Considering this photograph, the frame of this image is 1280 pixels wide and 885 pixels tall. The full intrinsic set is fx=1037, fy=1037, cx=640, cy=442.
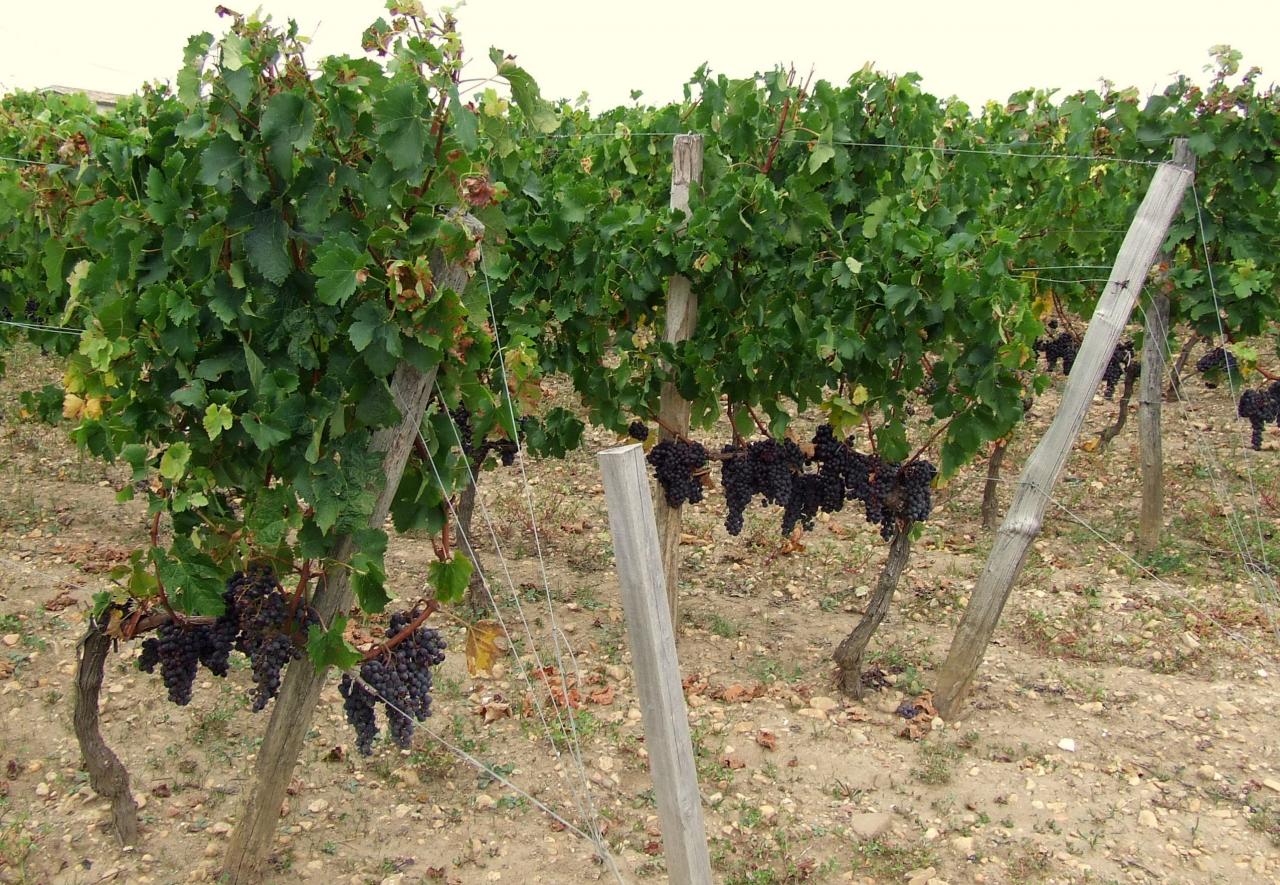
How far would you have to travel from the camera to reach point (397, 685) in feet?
9.85

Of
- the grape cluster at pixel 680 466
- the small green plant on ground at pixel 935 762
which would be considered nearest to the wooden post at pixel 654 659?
the small green plant on ground at pixel 935 762

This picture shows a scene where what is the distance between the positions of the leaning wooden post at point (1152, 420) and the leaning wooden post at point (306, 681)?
186 inches

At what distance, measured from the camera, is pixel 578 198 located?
14.8 ft

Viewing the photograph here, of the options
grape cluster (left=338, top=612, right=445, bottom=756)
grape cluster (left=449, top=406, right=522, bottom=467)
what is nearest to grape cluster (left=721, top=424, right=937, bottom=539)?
grape cluster (left=449, top=406, right=522, bottom=467)

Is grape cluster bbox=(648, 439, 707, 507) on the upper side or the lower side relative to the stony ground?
upper

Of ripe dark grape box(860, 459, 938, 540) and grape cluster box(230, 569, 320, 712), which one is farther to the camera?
ripe dark grape box(860, 459, 938, 540)

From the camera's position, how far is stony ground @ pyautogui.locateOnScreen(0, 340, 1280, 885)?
11.6 ft

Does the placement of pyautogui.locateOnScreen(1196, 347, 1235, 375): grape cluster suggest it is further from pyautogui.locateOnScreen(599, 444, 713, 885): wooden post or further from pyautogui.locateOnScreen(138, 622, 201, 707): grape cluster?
pyautogui.locateOnScreen(138, 622, 201, 707): grape cluster

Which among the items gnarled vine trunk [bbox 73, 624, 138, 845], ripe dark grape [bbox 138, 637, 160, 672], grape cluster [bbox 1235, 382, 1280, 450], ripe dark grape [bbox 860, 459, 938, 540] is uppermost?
grape cluster [bbox 1235, 382, 1280, 450]

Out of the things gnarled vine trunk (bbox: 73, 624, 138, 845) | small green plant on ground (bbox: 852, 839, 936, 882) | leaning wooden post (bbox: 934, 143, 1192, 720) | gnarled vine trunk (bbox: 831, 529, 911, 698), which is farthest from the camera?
gnarled vine trunk (bbox: 831, 529, 911, 698)

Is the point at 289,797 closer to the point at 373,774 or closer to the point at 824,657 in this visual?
the point at 373,774

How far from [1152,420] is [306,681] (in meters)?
5.29

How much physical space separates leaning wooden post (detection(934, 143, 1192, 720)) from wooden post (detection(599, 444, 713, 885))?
2.30 meters

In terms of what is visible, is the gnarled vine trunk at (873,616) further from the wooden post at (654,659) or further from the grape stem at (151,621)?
the grape stem at (151,621)
